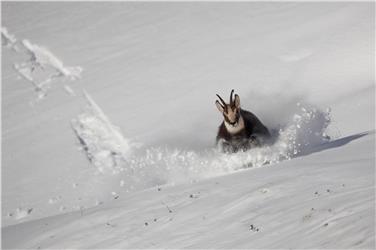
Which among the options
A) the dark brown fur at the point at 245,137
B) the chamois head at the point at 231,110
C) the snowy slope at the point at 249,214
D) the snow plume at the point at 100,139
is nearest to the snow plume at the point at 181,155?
the snow plume at the point at 100,139

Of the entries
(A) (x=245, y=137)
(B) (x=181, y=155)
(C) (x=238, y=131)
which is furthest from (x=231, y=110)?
(B) (x=181, y=155)

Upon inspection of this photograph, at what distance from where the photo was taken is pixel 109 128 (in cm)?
1340

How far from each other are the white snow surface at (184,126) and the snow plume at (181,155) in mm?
36

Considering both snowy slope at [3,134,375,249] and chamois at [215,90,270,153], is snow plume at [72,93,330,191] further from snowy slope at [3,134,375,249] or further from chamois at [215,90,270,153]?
snowy slope at [3,134,375,249]

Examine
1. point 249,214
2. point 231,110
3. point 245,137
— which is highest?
point 231,110

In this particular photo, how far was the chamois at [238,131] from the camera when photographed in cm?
890

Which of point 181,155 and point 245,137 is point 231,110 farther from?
point 181,155

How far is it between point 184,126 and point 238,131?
11.2 ft

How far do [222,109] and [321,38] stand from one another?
6.51 m

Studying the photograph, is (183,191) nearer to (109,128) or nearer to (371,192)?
(371,192)

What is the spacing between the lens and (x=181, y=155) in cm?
1103

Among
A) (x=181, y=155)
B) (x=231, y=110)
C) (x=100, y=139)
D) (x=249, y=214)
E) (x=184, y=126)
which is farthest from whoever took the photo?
(x=100, y=139)

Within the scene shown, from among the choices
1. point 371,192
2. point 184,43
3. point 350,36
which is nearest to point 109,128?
point 184,43

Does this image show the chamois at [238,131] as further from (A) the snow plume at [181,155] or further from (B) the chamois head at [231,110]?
(A) the snow plume at [181,155]
